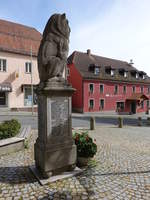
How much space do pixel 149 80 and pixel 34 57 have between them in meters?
29.0

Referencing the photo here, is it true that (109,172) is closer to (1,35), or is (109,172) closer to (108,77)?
(1,35)

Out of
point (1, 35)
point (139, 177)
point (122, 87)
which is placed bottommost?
point (139, 177)

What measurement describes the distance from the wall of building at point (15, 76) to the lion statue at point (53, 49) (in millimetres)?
18198

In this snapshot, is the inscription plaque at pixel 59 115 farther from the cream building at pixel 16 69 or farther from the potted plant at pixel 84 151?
the cream building at pixel 16 69

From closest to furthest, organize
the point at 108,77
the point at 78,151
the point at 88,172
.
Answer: the point at 88,172 < the point at 78,151 < the point at 108,77

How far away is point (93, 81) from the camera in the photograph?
28047mm

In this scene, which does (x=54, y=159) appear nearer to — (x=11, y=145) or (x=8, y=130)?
(x=11, y=145)

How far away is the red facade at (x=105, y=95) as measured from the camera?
89.6 ft

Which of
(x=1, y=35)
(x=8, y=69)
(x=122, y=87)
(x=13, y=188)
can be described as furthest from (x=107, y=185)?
(x=122, y=87)

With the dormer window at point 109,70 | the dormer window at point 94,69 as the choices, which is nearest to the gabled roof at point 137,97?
the dormer window at point 109,70

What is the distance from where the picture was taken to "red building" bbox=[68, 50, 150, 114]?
27.5 metres

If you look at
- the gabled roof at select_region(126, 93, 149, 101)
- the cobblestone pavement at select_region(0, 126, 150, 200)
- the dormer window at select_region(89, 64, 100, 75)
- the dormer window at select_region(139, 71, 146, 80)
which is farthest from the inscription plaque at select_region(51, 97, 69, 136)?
the dormer window at select_region(139, 71, 146, 80)

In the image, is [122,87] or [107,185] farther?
[122,87]

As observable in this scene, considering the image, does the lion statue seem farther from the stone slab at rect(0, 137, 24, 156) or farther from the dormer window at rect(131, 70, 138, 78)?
the dormer window at rect(131, 70, 138, 78)
